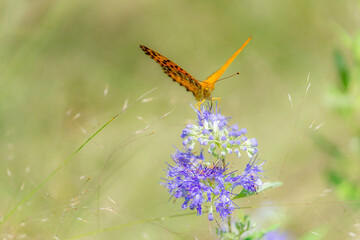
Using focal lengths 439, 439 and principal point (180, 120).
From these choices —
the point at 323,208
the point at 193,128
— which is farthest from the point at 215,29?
the point at 193,128

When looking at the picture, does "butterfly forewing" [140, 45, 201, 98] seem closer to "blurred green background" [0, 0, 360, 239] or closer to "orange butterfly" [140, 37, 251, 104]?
"orange butterfly" [140, 37, 251, 104]

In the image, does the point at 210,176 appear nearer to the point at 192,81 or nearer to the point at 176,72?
the point at 192,81

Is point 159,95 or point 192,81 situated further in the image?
point 159,95

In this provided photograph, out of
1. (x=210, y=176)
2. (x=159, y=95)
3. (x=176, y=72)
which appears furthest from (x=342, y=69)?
(x=159, y=95)

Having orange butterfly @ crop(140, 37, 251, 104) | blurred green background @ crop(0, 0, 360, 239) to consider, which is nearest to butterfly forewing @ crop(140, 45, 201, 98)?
orange butterfly @ crop(140, 37, 251, 104)

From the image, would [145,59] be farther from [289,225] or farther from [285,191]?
[289,225]

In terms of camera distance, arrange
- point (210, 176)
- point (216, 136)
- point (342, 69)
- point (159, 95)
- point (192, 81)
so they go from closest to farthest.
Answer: point (210, 176) < point (216, 136) < point (192, 81) < point (342, 69) < point (159, 95)
